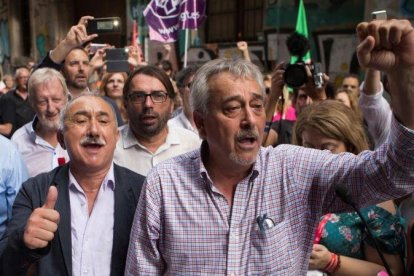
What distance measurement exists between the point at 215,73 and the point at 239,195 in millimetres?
409

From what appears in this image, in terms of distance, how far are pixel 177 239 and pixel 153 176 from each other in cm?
24

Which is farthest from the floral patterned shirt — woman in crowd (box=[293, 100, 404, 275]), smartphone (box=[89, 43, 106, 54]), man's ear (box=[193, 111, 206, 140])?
smartphone (box=[89, 43, 106, 54])

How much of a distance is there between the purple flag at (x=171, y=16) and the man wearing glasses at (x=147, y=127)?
394 cm

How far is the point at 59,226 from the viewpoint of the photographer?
1.93 m

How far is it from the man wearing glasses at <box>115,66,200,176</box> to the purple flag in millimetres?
3941

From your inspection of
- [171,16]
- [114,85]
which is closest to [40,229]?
[114,85]

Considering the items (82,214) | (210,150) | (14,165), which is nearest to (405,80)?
(210,150)

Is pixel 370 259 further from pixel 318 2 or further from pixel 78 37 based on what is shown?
pixel 318 2

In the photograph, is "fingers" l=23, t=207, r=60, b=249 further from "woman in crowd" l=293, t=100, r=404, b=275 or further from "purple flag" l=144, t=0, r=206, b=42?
"purple flag" l=144, t=0, r=206, b=42

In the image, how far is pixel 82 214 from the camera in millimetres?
2031

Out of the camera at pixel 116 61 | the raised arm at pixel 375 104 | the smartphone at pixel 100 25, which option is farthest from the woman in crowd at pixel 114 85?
the raised arm at pixel 375 104

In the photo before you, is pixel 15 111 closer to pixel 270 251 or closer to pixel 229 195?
pixel 229 195

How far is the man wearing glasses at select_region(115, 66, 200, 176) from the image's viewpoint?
116 inches

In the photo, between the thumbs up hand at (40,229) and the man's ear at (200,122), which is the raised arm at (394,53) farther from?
the thumbs up hand at (40,229)
